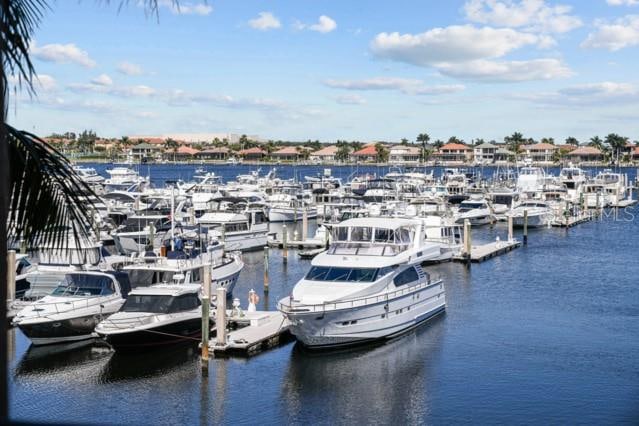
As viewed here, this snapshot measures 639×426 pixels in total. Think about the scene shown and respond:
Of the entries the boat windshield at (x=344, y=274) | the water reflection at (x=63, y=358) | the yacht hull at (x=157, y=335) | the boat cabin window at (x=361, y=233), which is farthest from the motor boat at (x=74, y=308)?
the boat cabin window at (x=361, y=233)

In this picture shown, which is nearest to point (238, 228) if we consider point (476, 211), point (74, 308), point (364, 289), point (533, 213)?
point (476, 211)

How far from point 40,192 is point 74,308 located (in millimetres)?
25772

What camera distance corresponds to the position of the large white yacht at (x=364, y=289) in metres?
30.6

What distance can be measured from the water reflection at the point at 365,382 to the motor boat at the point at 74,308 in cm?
788

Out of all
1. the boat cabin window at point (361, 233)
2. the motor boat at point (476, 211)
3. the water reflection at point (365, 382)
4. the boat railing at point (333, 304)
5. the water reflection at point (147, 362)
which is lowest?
the water reflection at point (365, 382)

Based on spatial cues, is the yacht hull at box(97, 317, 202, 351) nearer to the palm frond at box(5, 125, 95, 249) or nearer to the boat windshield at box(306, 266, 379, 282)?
the boat windshield at box(306, 266, 379, 282)

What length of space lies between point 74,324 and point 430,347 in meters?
14.0

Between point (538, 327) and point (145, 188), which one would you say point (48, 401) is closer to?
point (538, 327)

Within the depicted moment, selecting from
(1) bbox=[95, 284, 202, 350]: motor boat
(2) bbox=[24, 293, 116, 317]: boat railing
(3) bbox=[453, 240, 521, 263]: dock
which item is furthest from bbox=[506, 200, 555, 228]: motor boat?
(2) bbox=[24, 293, 116, 317]: boat railing

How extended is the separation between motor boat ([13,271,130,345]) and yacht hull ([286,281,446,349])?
7.70 meters

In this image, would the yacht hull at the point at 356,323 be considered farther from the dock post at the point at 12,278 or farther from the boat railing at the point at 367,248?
the dock post at the point at 12,278

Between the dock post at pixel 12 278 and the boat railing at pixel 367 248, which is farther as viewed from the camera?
the dock post at pixel 12 278

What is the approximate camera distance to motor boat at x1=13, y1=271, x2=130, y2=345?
3069cm

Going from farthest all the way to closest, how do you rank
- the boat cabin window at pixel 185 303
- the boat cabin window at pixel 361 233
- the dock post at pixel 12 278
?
the boat cabin window at pixel 361 233, the dock post at pixel 12 278, the boat cabin window at pixel 185 303
